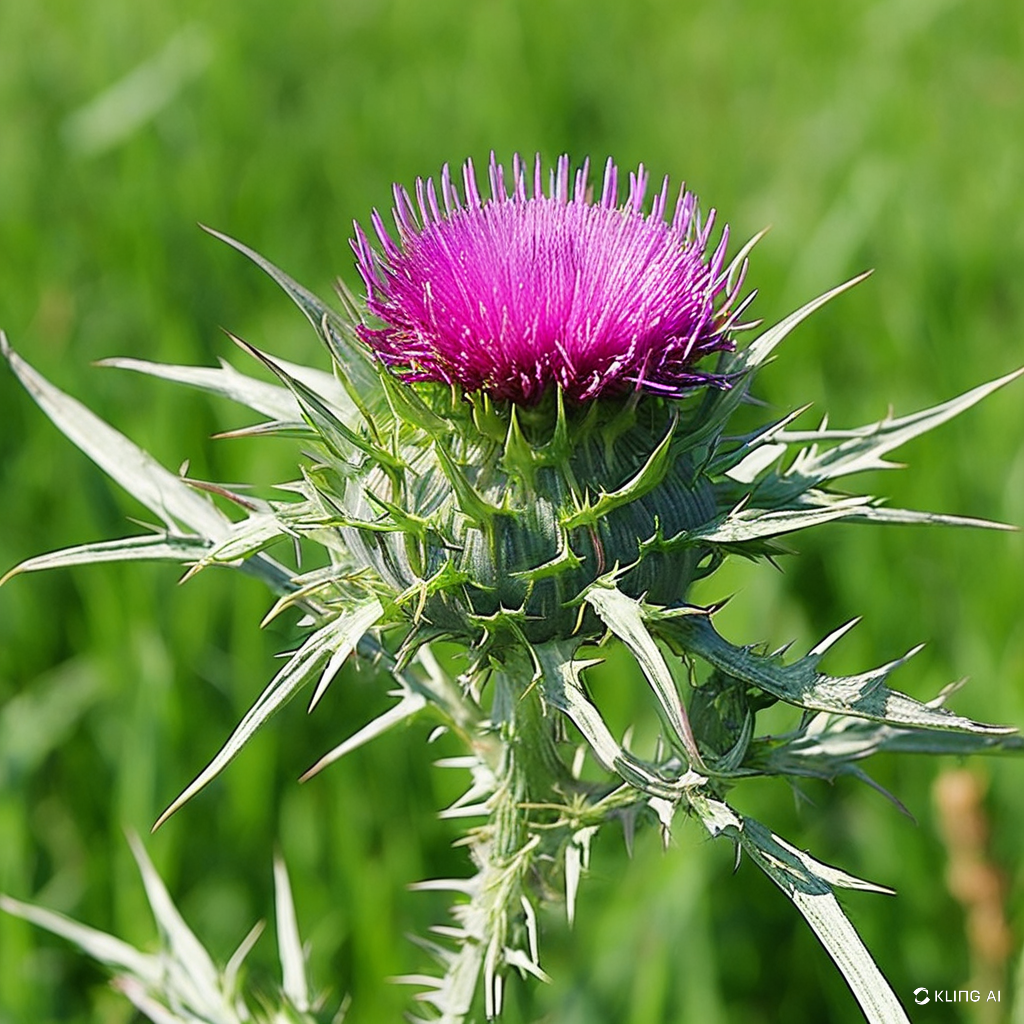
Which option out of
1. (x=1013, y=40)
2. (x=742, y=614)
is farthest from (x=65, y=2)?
(x=742, y=614)

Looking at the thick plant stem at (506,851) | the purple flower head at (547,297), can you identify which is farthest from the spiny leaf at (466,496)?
the thick plant stem at (506,851)

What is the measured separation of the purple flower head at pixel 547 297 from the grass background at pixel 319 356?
0.59 meters

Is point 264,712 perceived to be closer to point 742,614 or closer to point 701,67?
point 742,614

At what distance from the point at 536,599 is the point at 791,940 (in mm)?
1764

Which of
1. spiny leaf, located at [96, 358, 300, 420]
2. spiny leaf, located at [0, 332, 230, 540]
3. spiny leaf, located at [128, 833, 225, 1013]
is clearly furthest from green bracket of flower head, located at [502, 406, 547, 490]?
spiny leaf, located at [128, 833, 225, 1013]

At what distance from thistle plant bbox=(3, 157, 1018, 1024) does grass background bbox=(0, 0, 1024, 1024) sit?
12.0 inches

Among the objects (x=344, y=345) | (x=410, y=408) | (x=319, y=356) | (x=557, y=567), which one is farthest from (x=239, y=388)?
(x=319, y=356)

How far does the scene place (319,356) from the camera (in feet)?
13.9

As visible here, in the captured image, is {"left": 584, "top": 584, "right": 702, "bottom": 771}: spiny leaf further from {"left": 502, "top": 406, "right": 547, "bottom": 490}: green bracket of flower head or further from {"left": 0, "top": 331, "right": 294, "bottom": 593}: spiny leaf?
{"left": 0, "top": 331, "right": 294, "bottom": 593}: spiny leaf

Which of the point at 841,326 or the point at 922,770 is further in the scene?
the point at 841,326

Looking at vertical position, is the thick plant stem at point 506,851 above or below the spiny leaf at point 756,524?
below

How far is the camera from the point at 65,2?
6.60 metres

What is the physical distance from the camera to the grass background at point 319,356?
112 inches

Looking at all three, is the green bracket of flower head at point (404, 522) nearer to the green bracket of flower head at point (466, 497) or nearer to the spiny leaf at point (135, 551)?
the green bracket of flower head at point (466, 497)
